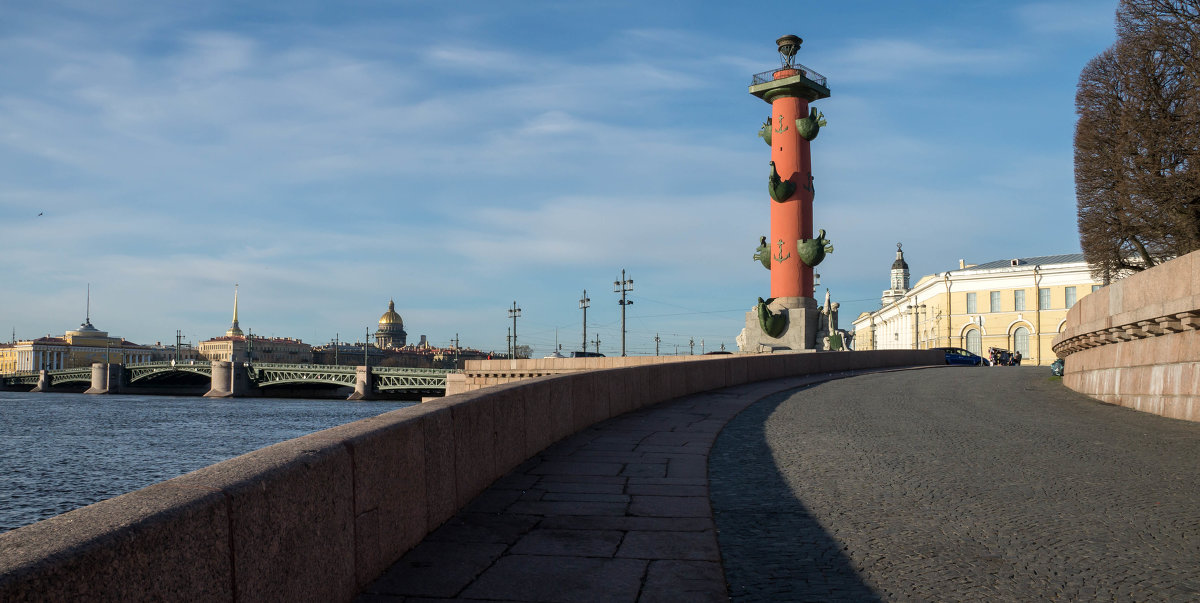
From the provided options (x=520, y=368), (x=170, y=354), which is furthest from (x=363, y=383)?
(x=170, y=354)

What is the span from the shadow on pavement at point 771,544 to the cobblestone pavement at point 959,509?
0.01 meters

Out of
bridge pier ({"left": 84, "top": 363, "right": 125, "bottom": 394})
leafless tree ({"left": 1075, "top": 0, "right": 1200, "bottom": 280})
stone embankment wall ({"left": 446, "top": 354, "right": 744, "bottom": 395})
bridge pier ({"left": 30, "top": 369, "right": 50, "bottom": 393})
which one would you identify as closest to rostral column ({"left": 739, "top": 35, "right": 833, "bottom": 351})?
stone embankment wall ({"left": 446, "top": 354, "right": 744, "bottom": 395})

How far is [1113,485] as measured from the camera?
6.88 metres

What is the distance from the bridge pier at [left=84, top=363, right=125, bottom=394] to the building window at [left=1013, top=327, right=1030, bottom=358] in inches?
3207

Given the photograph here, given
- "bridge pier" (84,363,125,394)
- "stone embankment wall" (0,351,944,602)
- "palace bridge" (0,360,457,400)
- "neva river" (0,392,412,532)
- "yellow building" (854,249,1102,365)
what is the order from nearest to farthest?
"stone embankment wall" (0,351,944,602) → "neva river" (0,392,412,532) → "yellow building" (854,249,1102,365) → "palace bridge" (0,360,457,400) → "bridge pier" (84,363,125,394)

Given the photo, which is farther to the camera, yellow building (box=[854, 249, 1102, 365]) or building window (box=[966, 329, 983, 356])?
building window (box=[966, 329, 983, 356])

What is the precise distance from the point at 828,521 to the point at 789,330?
114 feet

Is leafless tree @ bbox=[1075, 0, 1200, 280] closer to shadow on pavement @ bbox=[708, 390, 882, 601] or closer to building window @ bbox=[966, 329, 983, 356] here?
shadow on pavement @ bbox=[708, 390, 882, 601]

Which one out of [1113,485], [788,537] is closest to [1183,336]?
[1113,485]

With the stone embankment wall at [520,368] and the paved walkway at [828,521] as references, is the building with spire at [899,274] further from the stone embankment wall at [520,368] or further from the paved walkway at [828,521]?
the paved walkway at [828,521]

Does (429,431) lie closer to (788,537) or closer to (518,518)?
(518,518)

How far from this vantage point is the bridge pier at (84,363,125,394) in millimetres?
89375

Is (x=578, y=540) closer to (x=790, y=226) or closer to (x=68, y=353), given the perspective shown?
(x=790, y=226)

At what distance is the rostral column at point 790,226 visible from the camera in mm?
39844
